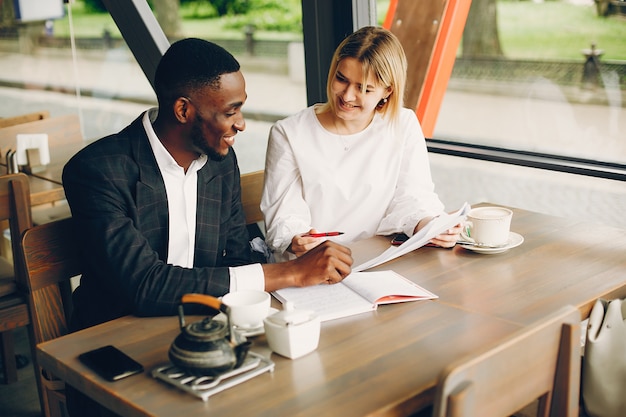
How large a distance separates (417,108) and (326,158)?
99 centimetres

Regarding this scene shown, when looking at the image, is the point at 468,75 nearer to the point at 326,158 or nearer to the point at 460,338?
the point at 326,158

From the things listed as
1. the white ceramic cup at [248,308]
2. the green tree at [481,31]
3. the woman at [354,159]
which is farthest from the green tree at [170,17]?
the white ceramic cup at [248,308]

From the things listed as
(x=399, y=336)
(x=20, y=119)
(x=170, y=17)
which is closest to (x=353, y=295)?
(x=399, y=336)

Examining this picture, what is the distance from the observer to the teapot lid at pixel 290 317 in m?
1.45

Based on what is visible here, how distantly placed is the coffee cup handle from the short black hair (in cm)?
80

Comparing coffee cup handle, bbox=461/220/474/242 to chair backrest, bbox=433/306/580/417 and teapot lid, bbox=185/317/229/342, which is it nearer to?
chair backrest, bbox=433/306/580/417

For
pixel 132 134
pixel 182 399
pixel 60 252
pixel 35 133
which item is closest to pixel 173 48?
pixel 132 134

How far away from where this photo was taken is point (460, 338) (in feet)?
5.01

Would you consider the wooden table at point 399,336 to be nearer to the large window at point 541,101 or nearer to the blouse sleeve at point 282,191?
the blouse sleeve at point 282,191

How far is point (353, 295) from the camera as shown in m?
1.75

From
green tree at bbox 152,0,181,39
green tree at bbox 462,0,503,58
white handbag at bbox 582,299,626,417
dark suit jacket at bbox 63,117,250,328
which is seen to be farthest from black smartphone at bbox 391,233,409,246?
green tree at bbox 152,0,181,39

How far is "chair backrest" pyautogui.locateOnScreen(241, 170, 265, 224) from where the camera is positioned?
8.34ft

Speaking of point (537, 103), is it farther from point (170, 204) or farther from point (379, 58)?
point (170, 204)

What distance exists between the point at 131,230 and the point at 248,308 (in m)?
0.43
